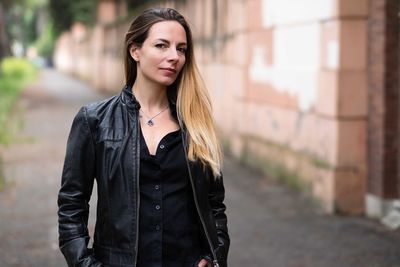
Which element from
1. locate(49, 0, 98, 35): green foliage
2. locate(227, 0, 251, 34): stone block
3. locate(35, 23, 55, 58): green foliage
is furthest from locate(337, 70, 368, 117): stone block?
locate(35, 23, 55, 58): green foliage

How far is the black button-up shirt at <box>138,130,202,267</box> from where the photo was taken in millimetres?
2660

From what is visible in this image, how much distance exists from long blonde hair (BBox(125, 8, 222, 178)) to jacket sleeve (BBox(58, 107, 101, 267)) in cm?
32

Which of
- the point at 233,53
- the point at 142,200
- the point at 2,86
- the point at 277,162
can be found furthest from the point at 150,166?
the point at 2,86

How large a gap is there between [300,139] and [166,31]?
21.2 feet

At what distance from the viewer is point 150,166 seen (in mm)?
2688

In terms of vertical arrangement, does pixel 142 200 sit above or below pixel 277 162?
above

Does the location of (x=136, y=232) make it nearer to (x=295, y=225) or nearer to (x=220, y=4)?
(x=295, y=225)

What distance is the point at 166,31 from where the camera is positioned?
273cm

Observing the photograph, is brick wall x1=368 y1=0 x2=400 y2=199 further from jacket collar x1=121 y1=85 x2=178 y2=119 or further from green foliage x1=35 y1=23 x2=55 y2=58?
green foliage x1=35 y1=23 x2=55 y2=58

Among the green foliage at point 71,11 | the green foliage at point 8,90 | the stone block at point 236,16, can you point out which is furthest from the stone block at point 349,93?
the green foliage at point 71,11

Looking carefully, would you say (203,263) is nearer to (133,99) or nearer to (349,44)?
(133,99)

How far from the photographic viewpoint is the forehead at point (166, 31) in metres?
2.73

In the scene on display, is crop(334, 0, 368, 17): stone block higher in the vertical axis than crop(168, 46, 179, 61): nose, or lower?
higher

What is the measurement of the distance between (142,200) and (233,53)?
952 cm
